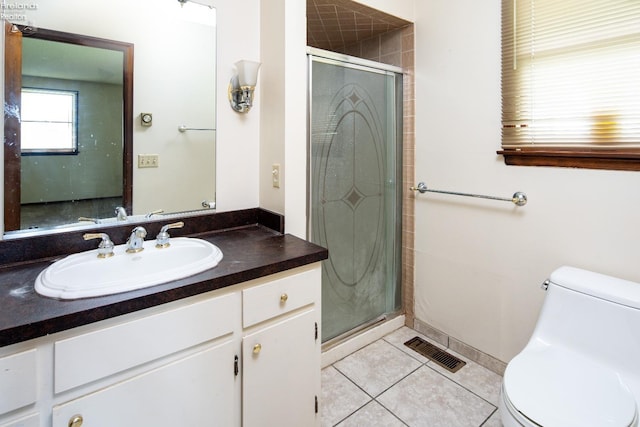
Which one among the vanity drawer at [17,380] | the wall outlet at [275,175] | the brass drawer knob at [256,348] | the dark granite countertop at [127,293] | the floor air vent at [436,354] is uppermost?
the wall outlet at [275,175]

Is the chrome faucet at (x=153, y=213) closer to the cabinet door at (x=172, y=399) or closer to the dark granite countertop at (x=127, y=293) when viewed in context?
the dark granite countertop at (x=127, y=293)

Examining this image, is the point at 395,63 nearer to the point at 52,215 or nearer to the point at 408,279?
the point at 408,279

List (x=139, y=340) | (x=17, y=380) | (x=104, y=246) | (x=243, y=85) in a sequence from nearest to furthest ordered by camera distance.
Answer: (x=17, y=380)
(x=139, y=340)
(x=104, y=246)
(x=243, y=85)

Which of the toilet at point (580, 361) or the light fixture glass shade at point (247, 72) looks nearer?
the toilet at point (580, 361)

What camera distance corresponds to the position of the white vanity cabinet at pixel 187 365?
85 centimetres

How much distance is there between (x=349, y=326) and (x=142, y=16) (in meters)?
1.96

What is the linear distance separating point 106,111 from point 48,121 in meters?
0.20

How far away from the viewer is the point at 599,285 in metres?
1.37

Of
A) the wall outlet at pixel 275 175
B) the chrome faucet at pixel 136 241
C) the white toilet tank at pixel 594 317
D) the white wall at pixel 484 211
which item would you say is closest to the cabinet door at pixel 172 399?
the chrome faucet at pixel 136 241

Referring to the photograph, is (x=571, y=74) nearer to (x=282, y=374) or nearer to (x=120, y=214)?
(x=282, y=374)

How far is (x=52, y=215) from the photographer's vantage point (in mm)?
1314

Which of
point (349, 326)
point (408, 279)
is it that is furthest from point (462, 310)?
point (349, 326)

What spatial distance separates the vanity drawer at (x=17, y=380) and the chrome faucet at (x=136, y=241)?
20.3 inches

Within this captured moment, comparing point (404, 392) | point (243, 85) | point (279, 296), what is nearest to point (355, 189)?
point (243, 85)
